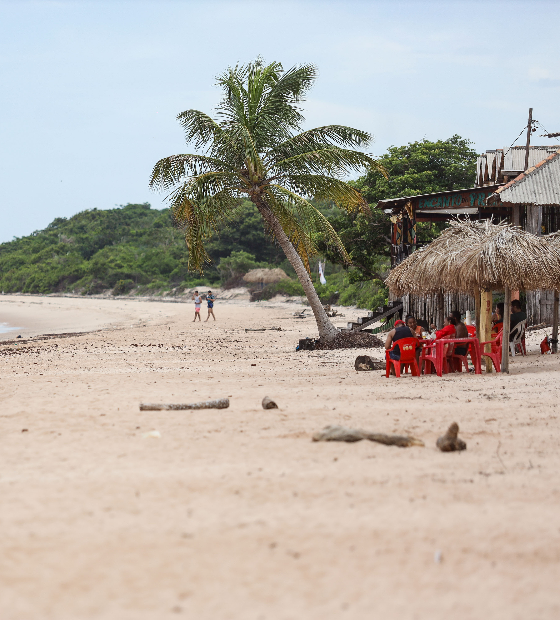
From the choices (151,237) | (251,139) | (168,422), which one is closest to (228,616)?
(168,422)

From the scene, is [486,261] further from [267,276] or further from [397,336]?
[267,276]

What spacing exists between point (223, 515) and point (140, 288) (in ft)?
179

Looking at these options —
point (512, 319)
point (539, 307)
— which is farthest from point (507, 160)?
point (512, 319)

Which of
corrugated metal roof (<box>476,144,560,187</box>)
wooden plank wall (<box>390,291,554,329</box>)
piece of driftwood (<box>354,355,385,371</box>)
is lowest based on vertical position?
piece of driftwood (<box>354,355,385,371</box>)

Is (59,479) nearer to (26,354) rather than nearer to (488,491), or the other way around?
(488,491)

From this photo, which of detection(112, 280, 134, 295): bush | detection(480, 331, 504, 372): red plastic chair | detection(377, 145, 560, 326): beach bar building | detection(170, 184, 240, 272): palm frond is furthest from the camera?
detection(112, 280, 134, 295): bush

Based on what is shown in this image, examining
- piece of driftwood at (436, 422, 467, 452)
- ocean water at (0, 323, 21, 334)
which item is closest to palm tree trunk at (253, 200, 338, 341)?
piece of driftwood at (436, 422, 467, 452)

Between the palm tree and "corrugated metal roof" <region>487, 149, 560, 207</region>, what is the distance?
3.08 m

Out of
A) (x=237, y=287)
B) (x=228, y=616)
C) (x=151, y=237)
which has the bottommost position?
(x=228, y=616)

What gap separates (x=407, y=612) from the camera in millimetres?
2602

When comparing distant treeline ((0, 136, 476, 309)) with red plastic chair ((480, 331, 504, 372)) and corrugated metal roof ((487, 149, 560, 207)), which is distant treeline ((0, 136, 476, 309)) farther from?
red plastic chair ((480, 331, 504, 372))

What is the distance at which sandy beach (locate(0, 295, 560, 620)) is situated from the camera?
270 cm

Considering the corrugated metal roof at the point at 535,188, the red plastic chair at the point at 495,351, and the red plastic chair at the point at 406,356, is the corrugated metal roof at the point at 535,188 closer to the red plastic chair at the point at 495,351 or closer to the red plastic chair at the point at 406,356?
the red plastic chair at the point at 495,351

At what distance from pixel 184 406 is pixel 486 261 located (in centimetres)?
461
